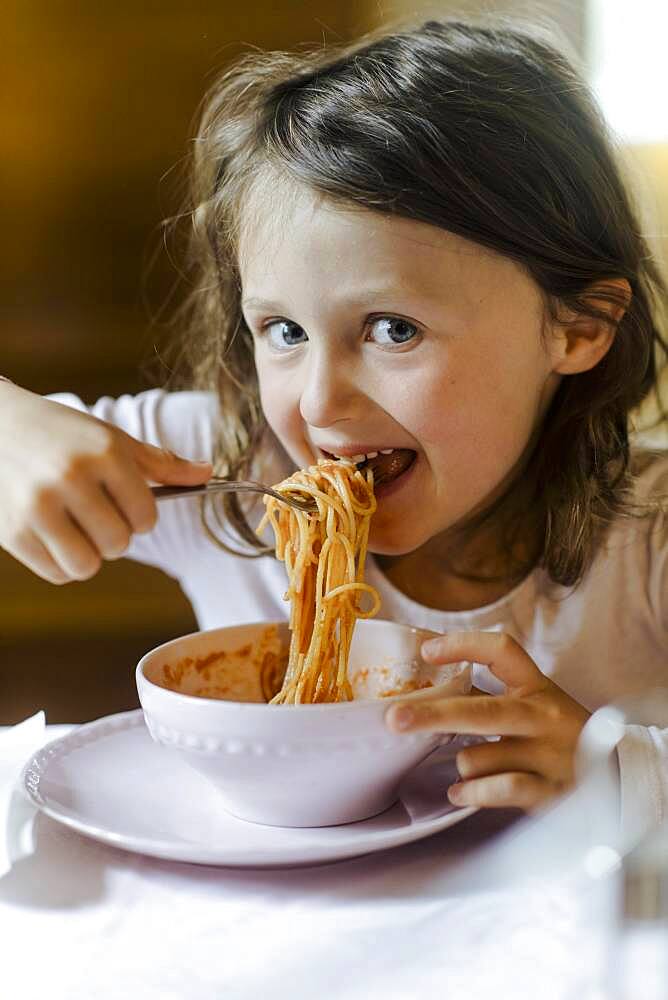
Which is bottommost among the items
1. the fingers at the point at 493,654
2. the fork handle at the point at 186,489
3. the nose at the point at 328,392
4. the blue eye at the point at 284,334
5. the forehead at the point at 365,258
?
the fingers at the point at 493,654

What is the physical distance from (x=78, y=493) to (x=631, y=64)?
1.11 meters

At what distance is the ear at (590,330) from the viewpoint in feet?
3.94

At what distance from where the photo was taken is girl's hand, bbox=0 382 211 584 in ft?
2.67

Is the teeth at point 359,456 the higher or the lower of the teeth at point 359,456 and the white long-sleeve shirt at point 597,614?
the higher

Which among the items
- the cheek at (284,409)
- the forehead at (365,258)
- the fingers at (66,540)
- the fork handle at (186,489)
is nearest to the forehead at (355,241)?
the forehead at (365,258)

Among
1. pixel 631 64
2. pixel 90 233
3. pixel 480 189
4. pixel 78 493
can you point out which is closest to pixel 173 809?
pixel 78 493

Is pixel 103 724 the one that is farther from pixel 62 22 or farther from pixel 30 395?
pixel 62 22

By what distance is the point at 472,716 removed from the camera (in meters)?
0.79

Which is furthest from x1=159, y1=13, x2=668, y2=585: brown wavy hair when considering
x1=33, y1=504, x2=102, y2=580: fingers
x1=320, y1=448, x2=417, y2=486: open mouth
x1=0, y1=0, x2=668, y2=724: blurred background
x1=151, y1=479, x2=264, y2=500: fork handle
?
x1=0, y1=0, x2=668, y2=724: blurred background

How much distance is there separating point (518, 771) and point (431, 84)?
2.23ft

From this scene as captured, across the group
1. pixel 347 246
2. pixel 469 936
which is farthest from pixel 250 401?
pixel 469 936

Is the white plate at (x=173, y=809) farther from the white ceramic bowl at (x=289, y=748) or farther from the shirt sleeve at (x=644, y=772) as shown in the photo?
the shirt sleeve at (x=644, y=772)

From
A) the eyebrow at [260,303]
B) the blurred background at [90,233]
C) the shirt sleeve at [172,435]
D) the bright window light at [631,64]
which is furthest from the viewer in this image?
the blurred background at [90,233]

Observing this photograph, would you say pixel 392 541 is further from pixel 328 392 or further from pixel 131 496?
pixel 131 496
